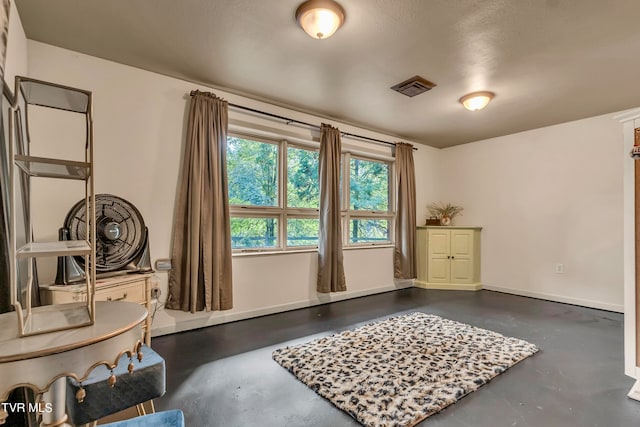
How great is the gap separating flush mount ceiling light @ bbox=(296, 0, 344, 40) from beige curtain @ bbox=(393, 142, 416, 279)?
295 cm

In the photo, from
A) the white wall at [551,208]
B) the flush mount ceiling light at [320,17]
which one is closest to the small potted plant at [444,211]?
the white wall at [551,208]

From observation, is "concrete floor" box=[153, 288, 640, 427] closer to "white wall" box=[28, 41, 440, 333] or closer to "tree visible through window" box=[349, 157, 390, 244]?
"white wall" box=[28, 41, 440, 333]

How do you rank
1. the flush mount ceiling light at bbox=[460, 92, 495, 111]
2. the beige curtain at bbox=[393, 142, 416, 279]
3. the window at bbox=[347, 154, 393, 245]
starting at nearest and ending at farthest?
the flush mount ceiling light at bbox=[460, 92, 495, 111]
the window at bbox=[347, 154, 393, 245]
the beige curtain at bbox=[393, 142, 416, 279]

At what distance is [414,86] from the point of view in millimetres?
2994

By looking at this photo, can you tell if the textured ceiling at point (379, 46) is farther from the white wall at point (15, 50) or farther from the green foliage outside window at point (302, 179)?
the green foliage outside window at point (302, 179)

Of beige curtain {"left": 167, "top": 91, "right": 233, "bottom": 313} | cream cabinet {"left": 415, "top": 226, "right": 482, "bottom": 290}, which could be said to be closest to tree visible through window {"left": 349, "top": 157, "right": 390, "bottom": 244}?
cream cabinet {"left": 415, "top": 226, "right": 482, "bottom": 290}

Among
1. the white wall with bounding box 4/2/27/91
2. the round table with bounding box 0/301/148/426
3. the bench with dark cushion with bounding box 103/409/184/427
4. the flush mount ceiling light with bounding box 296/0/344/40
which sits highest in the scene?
the flush mount ceiling light with bounding box 296/0/344/40

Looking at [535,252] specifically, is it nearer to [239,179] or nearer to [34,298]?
[239,179]

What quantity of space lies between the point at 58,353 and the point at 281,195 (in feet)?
9.97

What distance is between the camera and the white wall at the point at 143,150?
2.31 metres

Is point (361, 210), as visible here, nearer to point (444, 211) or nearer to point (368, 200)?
point (368, 200)

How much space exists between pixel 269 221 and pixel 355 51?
205cm

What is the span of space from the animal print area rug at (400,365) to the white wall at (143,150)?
104 cm

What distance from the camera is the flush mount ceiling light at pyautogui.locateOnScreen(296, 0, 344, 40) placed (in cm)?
186
